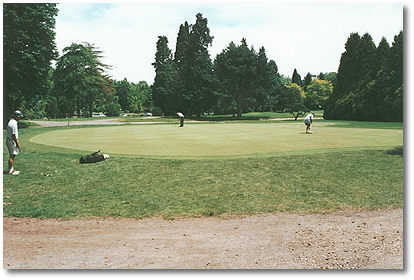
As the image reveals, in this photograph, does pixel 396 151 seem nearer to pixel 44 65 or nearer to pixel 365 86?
pixel 365 86

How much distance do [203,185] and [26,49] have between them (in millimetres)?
8939

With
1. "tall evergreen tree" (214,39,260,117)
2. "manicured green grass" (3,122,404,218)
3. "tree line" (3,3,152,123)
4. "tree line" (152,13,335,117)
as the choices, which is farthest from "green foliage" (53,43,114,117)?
"tall evergreen tree" (214,39,260,117)

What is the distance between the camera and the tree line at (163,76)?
8.62 metres

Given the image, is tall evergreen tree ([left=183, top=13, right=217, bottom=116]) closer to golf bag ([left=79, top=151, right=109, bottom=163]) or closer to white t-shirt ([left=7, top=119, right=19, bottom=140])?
golf bag ([left=79, top=151, right=109, bottom=163])

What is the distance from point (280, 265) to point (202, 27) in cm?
611

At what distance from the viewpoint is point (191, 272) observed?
4.84m

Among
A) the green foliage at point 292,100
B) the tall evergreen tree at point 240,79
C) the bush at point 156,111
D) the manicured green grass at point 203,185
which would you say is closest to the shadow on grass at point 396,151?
the manicured green grass at point 203,185

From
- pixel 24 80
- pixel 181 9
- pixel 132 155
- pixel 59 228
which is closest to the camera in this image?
pixel 59 228

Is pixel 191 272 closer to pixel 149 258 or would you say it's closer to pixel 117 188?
pixel 149 258

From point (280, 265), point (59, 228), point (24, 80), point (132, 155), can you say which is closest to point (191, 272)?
point (280, 265)

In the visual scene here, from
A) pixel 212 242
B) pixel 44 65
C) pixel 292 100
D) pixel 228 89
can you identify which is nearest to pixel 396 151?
pixel 212 242

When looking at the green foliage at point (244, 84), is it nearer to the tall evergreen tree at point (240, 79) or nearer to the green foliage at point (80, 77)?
the tall evergreen tree at point (240, 79)

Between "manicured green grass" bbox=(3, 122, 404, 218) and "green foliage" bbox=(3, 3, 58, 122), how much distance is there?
2.63 metres

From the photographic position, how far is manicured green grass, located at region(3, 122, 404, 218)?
7371mm
